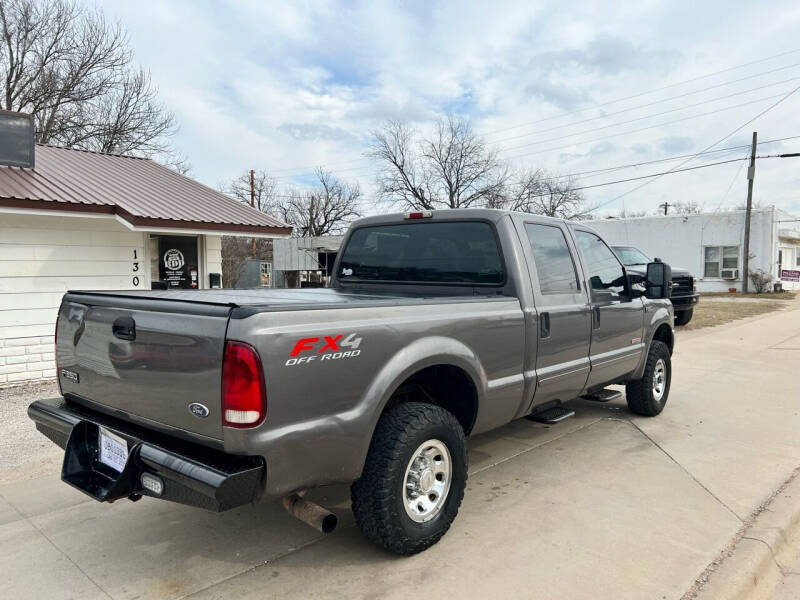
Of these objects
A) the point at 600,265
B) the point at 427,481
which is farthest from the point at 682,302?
the point at 427,481

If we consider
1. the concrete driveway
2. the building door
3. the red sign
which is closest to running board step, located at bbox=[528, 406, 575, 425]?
the concrete driveway

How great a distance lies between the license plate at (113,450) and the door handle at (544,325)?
8.69 feet

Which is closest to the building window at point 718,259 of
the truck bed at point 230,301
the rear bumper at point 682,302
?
the rear bumper at point 682,302

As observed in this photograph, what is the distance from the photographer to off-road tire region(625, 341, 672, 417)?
A: 5.77m

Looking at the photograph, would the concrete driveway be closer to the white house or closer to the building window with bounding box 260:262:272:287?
the white house

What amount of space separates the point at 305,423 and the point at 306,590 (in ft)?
3.05

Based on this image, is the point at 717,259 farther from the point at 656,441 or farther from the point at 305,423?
the point at 305,423

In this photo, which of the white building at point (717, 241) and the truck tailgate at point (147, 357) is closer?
the truck tailgate at point (147, 357)

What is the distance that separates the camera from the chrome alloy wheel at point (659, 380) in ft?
19.5

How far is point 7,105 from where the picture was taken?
2120 centimetres

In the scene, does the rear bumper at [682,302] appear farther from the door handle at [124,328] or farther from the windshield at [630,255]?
the door handle at [124,328]

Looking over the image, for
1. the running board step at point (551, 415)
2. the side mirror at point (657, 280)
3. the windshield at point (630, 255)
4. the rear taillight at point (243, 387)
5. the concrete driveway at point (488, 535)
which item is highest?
the windshield at point (630, 255)

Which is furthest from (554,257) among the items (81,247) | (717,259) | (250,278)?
(717,259)

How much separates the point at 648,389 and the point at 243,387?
466cm
